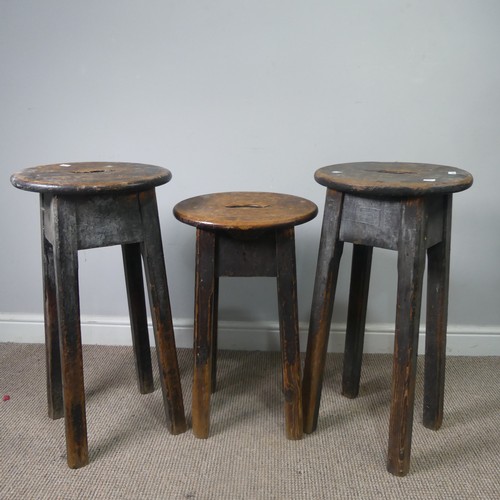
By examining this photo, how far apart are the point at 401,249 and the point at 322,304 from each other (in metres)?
0.28

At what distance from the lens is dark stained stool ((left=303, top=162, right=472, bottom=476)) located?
1379mm

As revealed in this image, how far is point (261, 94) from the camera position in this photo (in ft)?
6.33

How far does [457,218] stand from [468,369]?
0.52 metres

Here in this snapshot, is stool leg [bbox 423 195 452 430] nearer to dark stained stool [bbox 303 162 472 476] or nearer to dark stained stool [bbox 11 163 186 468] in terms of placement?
dark stained stool [bbox 303 162 472 476]

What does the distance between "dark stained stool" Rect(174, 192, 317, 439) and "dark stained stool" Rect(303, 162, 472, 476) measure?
79mm

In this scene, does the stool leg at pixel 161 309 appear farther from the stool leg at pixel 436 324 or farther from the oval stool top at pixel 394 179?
the stool leg at pixel 436 324

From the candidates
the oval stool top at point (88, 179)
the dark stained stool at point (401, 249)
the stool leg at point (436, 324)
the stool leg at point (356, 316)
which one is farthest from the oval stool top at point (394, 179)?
the oval stool top at point (88, 179)

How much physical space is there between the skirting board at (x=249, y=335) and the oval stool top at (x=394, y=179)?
74 centimetres

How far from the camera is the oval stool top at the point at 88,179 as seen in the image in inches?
53.8

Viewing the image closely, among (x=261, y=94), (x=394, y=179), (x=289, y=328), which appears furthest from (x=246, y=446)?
(x=261, y=94)

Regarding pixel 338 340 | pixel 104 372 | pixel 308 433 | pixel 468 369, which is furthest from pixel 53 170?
pixel 468 369

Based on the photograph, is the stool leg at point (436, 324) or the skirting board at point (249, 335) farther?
the skirting board at point (249, 335)

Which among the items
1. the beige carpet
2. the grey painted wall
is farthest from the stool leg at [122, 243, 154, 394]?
the grey painted wall

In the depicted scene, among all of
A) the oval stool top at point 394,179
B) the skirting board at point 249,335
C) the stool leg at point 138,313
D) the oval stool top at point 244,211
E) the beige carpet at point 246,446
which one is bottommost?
the beige carpet at point 246,446
